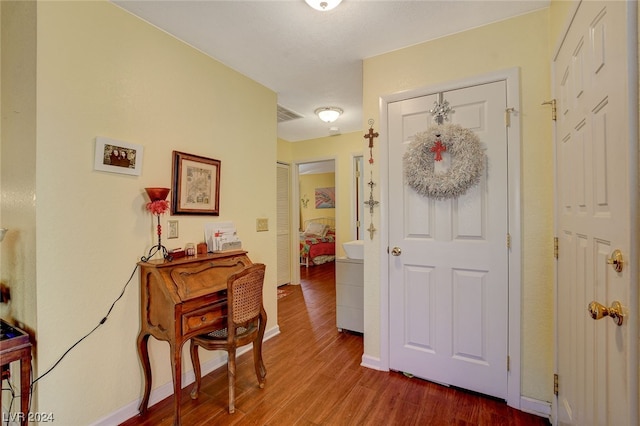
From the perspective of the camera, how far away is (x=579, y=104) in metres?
1.26

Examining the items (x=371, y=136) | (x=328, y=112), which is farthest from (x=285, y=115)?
(x=371, y=136)

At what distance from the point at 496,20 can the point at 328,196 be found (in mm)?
6886

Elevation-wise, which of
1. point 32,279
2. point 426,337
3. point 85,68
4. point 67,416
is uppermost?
point 85,68

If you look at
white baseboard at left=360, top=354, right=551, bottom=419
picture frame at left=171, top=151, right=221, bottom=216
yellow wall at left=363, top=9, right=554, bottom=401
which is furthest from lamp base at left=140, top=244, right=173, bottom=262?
white baseboard at left=360, top=354, right=551, bottom=419

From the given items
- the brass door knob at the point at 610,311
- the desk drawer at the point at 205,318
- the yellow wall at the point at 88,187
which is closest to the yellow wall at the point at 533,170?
the brass door knob at the point at 610,311

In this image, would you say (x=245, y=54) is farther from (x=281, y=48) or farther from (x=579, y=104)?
(x=579, y=104)

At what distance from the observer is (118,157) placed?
1733mm

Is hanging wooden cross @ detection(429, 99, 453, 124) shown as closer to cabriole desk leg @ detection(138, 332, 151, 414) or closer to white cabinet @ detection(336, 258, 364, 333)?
white cabinet @ detection(336, 258, 364, 333)

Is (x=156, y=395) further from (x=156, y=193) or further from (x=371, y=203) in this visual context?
(x=371, y=203)

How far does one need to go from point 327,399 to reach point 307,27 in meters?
2.61

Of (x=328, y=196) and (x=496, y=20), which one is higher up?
(x=496, y=20)

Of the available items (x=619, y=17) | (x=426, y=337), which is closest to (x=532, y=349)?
(x=426, y=337)

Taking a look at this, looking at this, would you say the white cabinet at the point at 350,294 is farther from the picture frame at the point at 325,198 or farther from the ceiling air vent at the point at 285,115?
the picture frame at the point at 325,198

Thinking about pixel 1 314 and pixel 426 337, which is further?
pixel 426 337
